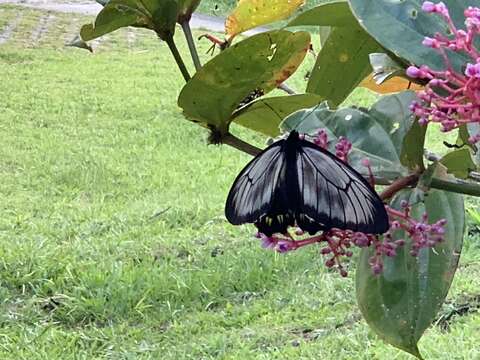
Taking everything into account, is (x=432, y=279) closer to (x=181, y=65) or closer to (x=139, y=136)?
(x=181, y=65)

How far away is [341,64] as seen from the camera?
0.69 m

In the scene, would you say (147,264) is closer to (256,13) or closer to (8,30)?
(256,13)

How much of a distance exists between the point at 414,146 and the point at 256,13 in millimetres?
202

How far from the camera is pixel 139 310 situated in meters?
2.36

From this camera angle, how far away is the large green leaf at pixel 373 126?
1.89 feet

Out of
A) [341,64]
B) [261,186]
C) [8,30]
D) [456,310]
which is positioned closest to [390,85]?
[341,64]

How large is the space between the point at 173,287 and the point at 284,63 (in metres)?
1.89

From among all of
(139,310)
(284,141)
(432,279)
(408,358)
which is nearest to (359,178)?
(284,141)

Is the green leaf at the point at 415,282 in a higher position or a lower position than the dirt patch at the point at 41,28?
higher

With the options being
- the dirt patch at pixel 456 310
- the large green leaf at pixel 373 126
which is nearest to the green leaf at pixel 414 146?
the large green leaf at pixel 373 126

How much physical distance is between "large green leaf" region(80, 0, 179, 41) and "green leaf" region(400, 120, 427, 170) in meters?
0.19

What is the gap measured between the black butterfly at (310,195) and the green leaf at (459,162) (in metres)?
0.16

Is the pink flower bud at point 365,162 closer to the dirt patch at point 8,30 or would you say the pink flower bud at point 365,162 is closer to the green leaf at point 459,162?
the green leaf at point 459,162

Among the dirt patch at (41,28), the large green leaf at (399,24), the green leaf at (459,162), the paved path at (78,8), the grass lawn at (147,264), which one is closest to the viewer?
the large green leaf at (399,24)
